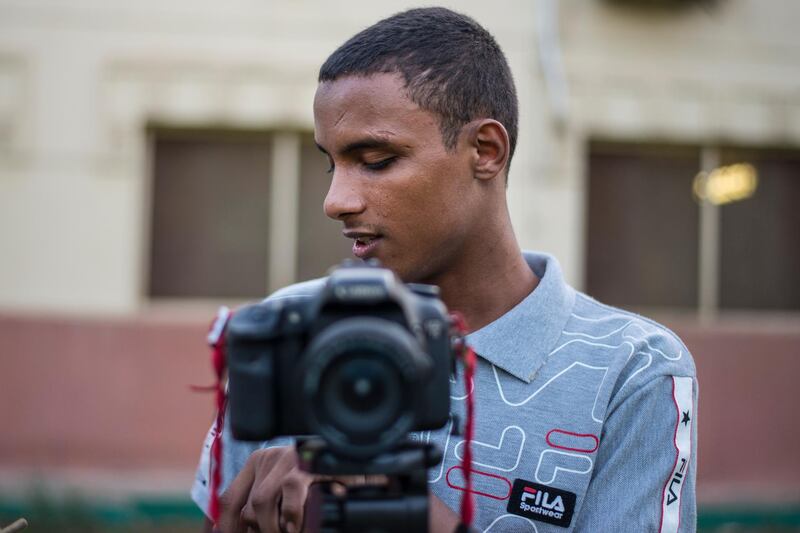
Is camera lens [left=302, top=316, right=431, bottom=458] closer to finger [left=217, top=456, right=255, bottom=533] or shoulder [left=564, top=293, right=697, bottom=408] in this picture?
finger [left=217, top=456, right=255, bottom=533]

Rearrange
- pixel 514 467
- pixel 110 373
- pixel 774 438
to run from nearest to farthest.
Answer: pixel 514 467 < pixel 110 373 < pixel 774 438

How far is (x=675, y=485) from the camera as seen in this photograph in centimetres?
164

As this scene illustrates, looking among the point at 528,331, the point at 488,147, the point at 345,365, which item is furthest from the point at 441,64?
the point at 345,365

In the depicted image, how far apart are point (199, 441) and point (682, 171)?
3345mm

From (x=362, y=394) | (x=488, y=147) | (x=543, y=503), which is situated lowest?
(x=543, y=503)

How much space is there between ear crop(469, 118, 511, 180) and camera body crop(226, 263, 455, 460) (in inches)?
20.5

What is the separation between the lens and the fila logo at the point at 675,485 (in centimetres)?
163

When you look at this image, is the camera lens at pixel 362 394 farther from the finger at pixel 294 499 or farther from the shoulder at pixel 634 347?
the shoulder at pixel 634 347

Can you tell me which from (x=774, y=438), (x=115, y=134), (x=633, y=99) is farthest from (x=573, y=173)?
(x=115, y=134)

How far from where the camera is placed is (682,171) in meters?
5.90

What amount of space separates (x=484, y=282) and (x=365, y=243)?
0.27 meters

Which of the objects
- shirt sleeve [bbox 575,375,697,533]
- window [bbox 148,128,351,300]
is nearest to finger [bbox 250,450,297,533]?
shirt sleeve [bbox 575,375,697,533]

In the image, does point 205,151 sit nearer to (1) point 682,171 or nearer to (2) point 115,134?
(2) point 115,134

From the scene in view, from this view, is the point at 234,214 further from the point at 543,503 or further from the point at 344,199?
the point at 543,503
